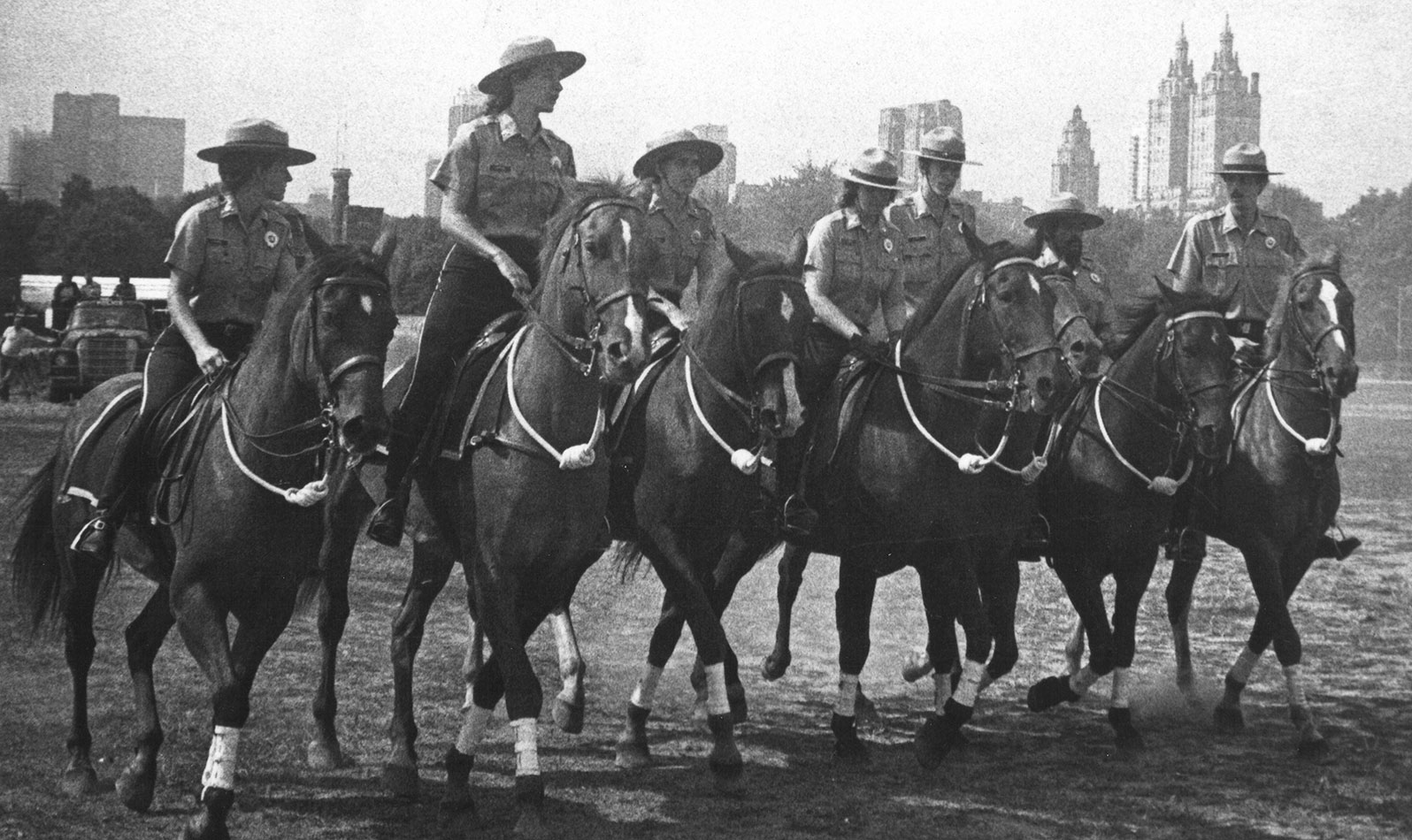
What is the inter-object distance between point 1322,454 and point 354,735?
6.06 m

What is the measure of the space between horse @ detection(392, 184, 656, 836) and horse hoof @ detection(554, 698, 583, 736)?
182cm

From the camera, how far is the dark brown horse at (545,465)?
22.2ft

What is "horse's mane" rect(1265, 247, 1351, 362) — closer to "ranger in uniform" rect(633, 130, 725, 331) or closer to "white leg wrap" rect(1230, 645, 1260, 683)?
"white leg wrap" rect(1230, 645, 1260, 683)

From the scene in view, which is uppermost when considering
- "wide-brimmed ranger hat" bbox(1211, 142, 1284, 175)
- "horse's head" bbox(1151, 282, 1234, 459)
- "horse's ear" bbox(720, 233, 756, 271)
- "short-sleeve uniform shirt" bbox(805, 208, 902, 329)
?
"wide-brimmed ranger hat" bbox(1211, 142, 1284, 175)

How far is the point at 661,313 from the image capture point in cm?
907

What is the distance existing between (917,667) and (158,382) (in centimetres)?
535

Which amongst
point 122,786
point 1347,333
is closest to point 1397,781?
point 1347,333

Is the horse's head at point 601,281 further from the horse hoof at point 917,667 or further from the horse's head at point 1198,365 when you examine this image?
the horse hoof at point 917,667

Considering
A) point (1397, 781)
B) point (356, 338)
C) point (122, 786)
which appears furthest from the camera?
point (1397, 781)

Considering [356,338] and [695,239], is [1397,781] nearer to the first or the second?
[695,239]

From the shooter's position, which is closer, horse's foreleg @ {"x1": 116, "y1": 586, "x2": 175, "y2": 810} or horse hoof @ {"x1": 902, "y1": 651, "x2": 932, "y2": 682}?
horse's foreleg @ {"x1": 116, "y1": 586, "x2": 175, "y2": 810}

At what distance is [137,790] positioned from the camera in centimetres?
711

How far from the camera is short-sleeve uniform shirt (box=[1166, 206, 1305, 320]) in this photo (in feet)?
35.4

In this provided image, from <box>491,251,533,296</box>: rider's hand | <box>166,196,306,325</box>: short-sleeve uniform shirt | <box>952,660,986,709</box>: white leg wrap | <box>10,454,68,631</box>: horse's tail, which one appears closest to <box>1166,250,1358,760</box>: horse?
<box>952,660,986,709</box>: white leg wrap
